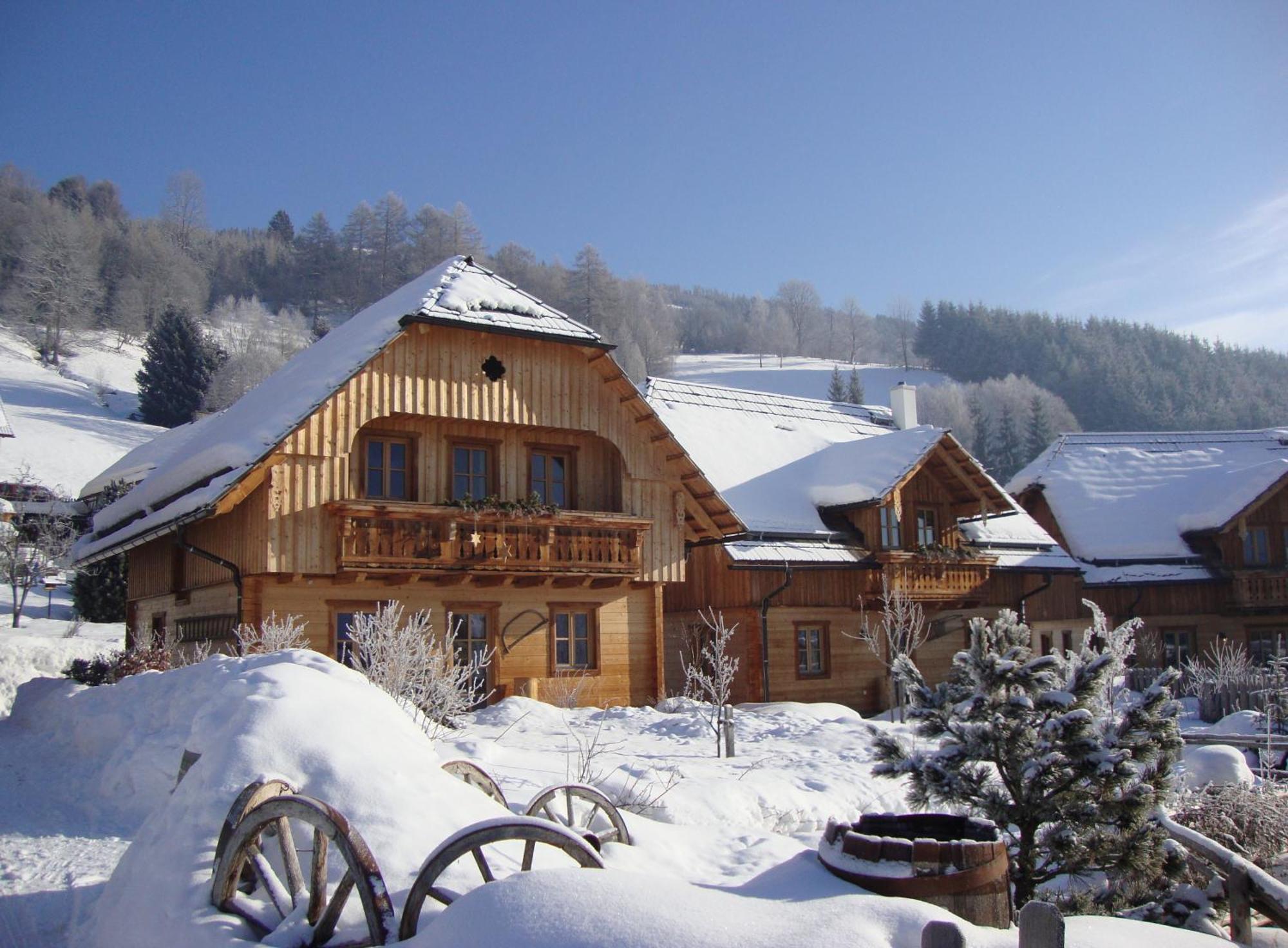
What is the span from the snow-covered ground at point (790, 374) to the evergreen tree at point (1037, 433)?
55.3 feet

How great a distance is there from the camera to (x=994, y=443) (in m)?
77.1

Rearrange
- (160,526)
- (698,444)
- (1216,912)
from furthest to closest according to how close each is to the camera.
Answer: (698,444) → (160,526) → (1216,912)

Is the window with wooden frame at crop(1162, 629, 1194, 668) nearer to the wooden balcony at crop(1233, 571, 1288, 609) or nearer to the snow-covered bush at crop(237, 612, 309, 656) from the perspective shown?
the wooden balcony at crop(1233, 571, 1288, 609)

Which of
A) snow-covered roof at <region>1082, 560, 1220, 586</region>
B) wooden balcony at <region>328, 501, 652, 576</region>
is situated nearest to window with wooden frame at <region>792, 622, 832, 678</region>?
wooden balcony at <region>328, 501, 652, 576</region>

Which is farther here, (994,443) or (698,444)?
(994,443)

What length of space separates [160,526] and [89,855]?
9.67 meters

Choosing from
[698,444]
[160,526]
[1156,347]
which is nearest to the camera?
[160,526]

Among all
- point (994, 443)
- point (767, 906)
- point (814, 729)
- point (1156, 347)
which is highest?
point (1156, 347)

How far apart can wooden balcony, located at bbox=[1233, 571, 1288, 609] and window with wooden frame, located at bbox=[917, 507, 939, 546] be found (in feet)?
34.2

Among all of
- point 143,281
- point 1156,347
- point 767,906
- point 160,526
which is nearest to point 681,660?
point 160,526

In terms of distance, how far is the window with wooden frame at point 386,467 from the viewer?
59.0 feet

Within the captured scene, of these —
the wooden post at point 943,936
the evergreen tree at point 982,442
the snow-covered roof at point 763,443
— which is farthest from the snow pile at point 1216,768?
the evergreen tree at point 982,442

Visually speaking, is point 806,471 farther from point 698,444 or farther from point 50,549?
point 50,549

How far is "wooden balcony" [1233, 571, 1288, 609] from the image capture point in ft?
99.3
